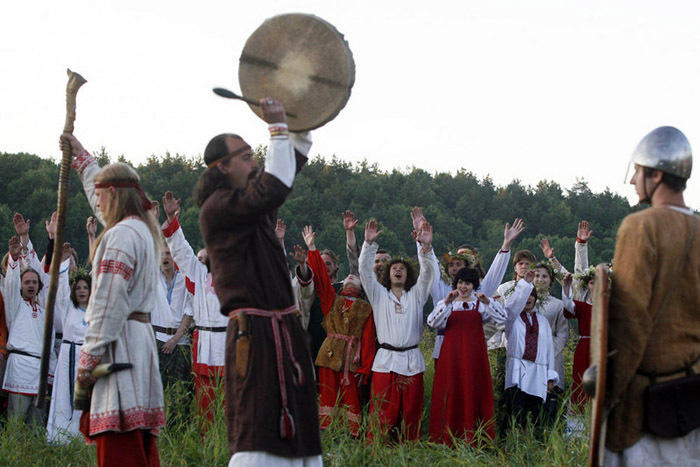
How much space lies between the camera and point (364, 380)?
853 centimetres

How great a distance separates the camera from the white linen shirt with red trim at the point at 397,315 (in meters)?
8.15

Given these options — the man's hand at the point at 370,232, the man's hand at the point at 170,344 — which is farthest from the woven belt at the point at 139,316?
the man's hand at the point at 170,344

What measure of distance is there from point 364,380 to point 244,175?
16.3 feet

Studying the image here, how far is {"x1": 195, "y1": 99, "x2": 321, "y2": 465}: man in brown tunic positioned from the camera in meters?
3.57

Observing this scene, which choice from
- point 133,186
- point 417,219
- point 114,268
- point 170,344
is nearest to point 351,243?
point 417,219

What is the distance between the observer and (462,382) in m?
8.03

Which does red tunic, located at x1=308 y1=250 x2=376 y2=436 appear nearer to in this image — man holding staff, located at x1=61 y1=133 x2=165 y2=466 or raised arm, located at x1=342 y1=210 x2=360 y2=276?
raised arm, located at x1=342 y1=210 x2=360 y2=276

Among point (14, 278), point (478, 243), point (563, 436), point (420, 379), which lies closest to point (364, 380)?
point (420, 379)

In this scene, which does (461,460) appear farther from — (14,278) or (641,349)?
(14,278)

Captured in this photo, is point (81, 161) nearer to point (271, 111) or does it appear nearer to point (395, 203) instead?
point (271, 111)

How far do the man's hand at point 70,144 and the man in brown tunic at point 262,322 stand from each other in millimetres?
1258

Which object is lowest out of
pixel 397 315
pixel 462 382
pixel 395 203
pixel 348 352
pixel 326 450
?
pixel 326 450

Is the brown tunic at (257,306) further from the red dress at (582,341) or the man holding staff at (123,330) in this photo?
the red dress at (582,341)

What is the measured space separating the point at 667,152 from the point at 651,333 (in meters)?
0.80
